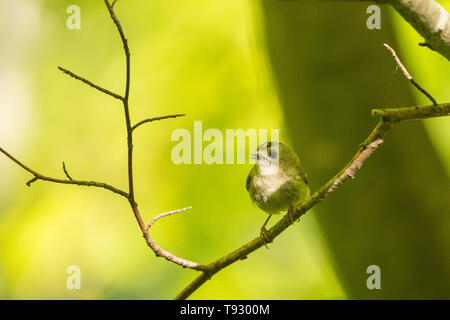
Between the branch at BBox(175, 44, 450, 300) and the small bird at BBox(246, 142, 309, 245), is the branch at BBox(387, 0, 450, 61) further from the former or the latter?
the small bird at BBox(246, 142, 309, 245)

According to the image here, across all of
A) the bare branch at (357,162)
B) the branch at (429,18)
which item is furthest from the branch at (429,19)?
the bare branch at (357,162)

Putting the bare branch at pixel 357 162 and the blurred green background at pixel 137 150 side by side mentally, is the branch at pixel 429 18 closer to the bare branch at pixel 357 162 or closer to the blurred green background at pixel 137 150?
the bare branch at pixel 357 162

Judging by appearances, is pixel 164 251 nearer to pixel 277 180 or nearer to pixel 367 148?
pixel 367 148

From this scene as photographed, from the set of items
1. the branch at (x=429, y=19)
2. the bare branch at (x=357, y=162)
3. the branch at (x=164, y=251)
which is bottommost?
the branch at (x=164, y=251)

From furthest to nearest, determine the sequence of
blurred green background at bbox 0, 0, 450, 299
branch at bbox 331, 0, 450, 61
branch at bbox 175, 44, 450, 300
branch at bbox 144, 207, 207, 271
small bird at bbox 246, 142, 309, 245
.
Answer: blurred green background at bbox 0, 0, 450, 299 < small bird at bbox 246, 142, 309, 245 < branch at bbox 144, 207, 207, 271 < branch at bbox 175, 44, 450, 300 < branch at bbox 331, 0, 450, 61

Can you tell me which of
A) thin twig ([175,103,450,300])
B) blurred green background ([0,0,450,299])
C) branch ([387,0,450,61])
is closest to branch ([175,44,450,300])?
thin twig ([175,103,450,300])

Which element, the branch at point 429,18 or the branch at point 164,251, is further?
the branch at point 164,251

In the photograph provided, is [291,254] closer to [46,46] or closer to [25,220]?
[25,220]
